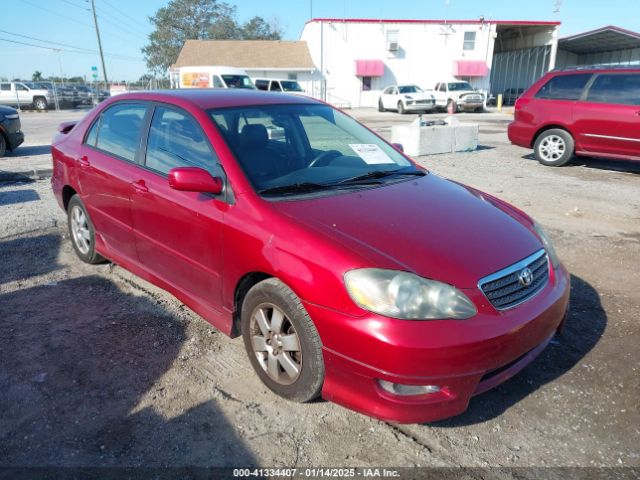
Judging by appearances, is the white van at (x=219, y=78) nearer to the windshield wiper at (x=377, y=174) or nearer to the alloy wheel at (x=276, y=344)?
the windshield wiper at (x=377, y=174)

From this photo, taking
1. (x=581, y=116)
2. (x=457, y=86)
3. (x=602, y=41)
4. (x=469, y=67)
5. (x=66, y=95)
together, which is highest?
(x=602, y=41)

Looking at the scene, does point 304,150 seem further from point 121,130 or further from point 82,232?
point 82,232

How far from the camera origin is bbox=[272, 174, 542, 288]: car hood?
243cm

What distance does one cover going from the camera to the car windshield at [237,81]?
26375 millimetres

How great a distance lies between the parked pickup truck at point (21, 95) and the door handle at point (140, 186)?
32.8 metres

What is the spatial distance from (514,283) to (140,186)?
8.45ft

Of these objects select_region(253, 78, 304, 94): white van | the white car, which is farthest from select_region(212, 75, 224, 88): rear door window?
the white car

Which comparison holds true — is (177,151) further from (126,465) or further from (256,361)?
(126,465)

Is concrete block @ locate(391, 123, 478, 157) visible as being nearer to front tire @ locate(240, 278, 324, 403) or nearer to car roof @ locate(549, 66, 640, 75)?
car roof @ locate(549, 66, 640, 75)

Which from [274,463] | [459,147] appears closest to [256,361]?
[274,463]

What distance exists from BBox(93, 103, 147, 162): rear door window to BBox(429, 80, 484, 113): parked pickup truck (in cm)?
2843

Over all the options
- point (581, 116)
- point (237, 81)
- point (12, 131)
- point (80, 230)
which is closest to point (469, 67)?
point (237, 81)

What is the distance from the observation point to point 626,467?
233 cm

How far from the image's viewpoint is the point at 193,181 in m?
2.84
